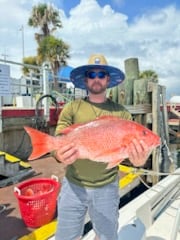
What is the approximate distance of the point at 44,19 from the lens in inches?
879

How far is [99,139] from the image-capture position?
5.41 feet

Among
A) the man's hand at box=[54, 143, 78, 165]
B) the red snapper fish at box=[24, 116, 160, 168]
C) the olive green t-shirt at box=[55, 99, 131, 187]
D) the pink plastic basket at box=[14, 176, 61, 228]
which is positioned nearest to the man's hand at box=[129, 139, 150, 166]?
the red snapper fish at box=[24, 116, 160, 168]

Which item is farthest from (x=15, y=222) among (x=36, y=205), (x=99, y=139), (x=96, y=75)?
(x=96, y=75)

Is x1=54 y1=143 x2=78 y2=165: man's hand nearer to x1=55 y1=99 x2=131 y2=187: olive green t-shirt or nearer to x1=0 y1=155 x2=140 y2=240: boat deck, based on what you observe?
x1=55 y1=99 x2=131 y2=187: olive green t-shirt

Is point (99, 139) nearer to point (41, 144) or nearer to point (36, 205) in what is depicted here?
point (41, 144)

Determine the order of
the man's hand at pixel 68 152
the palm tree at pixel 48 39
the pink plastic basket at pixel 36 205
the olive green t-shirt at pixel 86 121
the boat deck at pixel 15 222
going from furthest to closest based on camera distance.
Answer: the palm tree at pixel 48 39 < the pink plastic basket at pixel 36 205 < the boat deck at pixel 15 222 < the olive green t-shirt at pixel 86 121 < the man's hand at pixel 68 152

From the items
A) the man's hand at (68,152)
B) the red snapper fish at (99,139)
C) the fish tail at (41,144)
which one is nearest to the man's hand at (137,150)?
the red snapper fish at (99,139)

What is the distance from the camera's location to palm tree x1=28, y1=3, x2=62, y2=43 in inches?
885

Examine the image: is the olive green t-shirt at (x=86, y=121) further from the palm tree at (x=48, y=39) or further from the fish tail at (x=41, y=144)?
the palm tree at (x=48, y=39)

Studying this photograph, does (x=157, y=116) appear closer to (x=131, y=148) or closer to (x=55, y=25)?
(x=131, y=148)

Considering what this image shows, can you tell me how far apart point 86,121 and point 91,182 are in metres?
0.40

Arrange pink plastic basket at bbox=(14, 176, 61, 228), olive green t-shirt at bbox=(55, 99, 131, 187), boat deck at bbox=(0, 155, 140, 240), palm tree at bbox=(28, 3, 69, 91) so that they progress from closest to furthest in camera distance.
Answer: olive green t-shirt at bbox=(55, 99, 131, 187)
boat deck at bbox=(0, 155, 140, 240)
pink plastic basket at bbox=(14, 176, 61, 228)
palm tree at bbox=(28, 3, 69, 91)

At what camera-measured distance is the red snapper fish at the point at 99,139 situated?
5.29 feet

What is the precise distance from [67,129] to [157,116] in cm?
513
